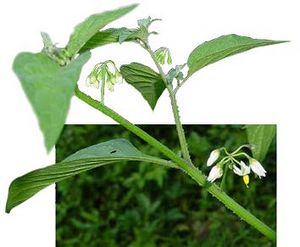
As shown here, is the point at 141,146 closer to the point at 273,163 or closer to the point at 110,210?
the point at 110,210

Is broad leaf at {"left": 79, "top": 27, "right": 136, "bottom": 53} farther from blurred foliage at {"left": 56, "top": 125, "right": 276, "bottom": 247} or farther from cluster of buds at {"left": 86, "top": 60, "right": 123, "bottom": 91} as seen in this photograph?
blurred foliage at {"left": 56, "top": 125, "right": 276, "bottom": 247}

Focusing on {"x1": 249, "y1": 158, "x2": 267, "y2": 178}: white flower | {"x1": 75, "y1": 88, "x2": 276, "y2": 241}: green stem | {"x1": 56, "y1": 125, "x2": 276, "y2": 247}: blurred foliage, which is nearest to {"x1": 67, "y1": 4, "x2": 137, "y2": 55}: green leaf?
{"x1": 75, "y1": 88, "x2": 276, "y2": 241}: green stem

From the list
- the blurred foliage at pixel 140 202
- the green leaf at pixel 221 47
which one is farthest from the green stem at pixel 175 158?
the blurred foliage at pixel 140 202

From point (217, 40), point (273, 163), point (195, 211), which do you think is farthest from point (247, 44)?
point (195, 211)

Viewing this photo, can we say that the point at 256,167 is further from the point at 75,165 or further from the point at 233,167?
the point at 75,165

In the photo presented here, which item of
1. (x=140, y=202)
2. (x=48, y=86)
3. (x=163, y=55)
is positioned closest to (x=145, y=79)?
(x=163, y=55)

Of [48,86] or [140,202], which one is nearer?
[48,86]
